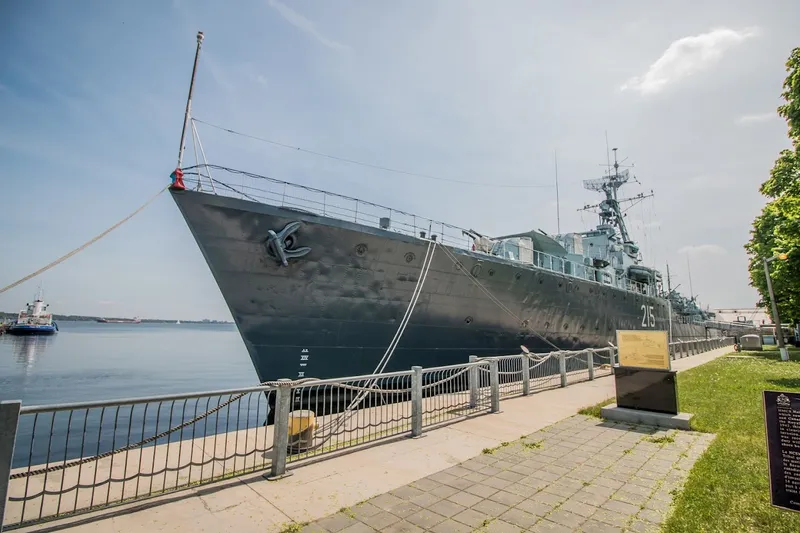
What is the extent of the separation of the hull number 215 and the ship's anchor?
1016 inches

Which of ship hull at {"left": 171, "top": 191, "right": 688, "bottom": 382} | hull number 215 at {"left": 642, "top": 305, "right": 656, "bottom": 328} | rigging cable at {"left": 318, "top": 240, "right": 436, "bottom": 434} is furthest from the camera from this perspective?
hull number 215 at {"left": 642, "top": 305, "right": 656, "bottom": 328}

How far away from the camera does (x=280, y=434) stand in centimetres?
489

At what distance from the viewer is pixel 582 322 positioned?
1950 cm

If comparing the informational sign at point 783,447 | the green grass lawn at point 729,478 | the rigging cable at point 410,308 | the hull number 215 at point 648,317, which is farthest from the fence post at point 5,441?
the hull number 215 at point 648,317

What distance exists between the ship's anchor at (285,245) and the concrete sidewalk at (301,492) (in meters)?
5.32

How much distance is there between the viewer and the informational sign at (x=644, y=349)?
24.8 feet

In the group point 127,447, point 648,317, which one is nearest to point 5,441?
point 127,447

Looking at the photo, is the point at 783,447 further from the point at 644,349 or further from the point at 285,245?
the point at 285,245

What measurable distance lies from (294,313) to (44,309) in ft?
296

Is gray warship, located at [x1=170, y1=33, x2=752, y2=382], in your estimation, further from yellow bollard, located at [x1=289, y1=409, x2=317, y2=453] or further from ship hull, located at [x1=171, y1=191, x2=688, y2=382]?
yellow bollard, located at [x1=289, y1=409, x2=317, y2=453]

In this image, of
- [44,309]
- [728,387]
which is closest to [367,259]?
[728,387]

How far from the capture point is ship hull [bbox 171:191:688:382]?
30.9ft

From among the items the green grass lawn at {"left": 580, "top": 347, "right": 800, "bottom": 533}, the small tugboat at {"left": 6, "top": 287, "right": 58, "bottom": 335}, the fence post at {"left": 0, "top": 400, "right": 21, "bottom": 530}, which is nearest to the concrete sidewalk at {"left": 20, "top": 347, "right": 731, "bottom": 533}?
the fence post at {"left": 0, "top": 400, "right": 21, "bottom": 530}

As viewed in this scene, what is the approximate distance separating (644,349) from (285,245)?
8.35m
